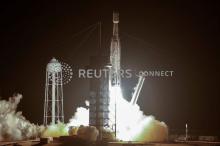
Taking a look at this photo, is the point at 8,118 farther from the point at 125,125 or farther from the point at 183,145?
the point at 183,145

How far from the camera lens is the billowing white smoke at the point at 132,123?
109 m

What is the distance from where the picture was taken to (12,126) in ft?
392

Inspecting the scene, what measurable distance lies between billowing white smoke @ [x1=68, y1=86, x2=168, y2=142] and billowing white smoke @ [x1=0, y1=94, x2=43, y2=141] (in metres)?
10.1

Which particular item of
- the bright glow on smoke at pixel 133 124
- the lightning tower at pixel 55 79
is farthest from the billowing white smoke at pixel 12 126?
the bright glow on smoke at pixel 133 124

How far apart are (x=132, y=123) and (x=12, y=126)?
27.8 meters

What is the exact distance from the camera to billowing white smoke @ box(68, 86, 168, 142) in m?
109

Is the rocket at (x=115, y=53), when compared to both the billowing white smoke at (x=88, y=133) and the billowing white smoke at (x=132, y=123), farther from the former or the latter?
the billowing white smoke at (x=88, y=133)

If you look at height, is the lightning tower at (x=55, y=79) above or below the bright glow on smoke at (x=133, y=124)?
above

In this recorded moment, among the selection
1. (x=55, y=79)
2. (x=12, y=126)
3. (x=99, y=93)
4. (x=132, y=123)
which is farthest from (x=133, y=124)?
(x=12, y=126)

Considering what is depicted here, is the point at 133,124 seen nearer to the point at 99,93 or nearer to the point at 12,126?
the point at 99,93

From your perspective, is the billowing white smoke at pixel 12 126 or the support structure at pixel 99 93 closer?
the support structure at pixel 99 93

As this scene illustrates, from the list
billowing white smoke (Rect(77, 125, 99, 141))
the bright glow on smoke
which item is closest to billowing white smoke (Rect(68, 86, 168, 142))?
the bright glow on smoke

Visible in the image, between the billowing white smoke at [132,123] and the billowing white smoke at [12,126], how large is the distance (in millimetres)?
10130

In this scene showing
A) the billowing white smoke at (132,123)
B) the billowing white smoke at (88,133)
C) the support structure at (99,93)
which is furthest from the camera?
the billowing white smoke at (132,123)
